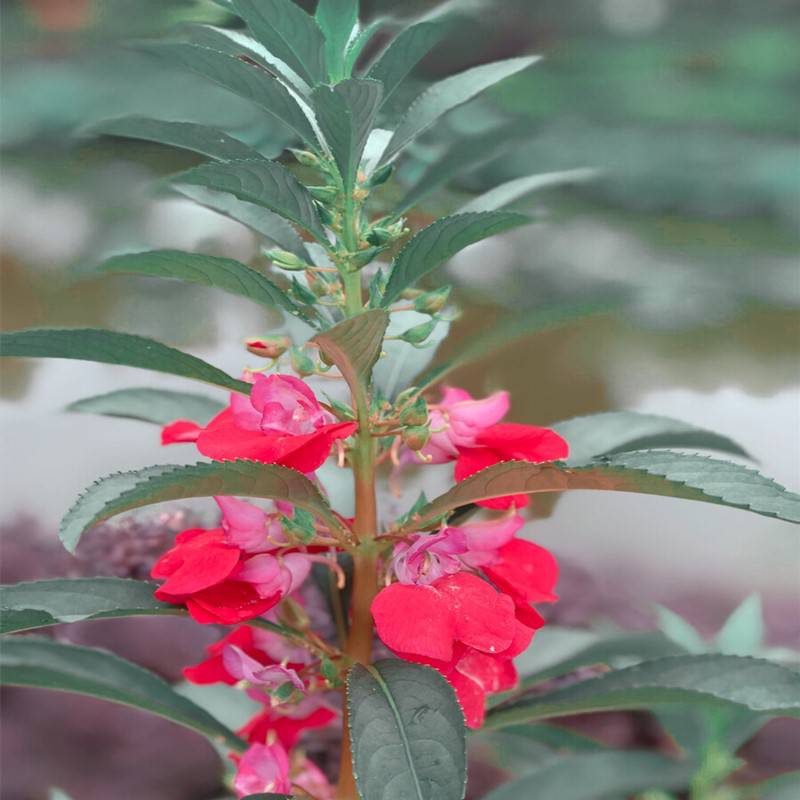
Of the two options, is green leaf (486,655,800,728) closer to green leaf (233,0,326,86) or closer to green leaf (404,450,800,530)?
green leaf (404,450,800,530)

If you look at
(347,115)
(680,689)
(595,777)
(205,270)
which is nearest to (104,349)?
(205,270)

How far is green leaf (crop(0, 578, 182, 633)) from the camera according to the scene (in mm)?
481

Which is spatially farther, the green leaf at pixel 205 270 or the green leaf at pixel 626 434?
the green leaf at pixel 626 434

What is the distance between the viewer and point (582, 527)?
127 centimetres

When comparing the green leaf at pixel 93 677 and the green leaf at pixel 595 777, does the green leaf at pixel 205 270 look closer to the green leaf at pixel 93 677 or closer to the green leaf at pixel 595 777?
the green leaf at pixel 93 677

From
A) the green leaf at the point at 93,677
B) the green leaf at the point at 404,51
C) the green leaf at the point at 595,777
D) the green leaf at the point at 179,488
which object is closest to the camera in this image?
the green leaf at the point at 179,488

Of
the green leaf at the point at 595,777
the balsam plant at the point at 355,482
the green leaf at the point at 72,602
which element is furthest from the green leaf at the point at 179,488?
the green leaf at the point at 595,777

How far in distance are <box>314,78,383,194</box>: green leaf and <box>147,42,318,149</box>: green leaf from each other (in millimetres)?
33

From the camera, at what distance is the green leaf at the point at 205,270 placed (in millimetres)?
457

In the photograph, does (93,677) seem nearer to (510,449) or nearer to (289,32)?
(510,449)

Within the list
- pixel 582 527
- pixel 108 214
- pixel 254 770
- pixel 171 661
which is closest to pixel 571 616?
pixel 582 527

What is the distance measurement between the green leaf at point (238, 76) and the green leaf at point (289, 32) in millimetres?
22

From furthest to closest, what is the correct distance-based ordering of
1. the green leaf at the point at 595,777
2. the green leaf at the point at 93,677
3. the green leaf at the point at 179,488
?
the green leaf at the point at 595,777, the green leaf at the point at 93,677, the green leaf at the point at 179,488

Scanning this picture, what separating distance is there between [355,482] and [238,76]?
0.78 feet
